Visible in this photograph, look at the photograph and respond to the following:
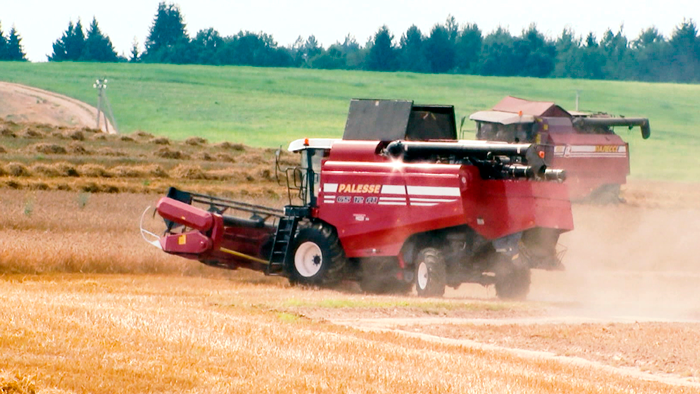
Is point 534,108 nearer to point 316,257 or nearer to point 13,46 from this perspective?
point 316,257

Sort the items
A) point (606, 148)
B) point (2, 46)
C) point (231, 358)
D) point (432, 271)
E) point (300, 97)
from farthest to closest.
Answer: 1. point (2, 46)
2. point (300, 97)
3. point (606, 148)
4. point (432, 271)
5. point (231, 358)

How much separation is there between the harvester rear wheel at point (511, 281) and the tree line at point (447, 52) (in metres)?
90.3

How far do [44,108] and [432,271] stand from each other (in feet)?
185

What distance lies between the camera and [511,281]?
19734 millimetres

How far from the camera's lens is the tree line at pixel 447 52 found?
10856 centimetres

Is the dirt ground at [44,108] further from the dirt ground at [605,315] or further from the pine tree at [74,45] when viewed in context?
the pine tree at [74,45]

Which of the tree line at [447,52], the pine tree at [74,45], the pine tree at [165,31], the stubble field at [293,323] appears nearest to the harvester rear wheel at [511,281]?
the stubble field at [293,323]

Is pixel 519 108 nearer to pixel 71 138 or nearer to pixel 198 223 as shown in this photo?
pixel 71 138

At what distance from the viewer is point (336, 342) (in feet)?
38.6

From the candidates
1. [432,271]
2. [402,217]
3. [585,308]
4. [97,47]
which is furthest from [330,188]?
[97,47]

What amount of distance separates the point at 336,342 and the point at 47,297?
17.0 feet

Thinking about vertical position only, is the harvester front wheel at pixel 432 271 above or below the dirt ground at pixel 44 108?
below

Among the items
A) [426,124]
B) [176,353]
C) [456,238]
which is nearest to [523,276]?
[456,238]

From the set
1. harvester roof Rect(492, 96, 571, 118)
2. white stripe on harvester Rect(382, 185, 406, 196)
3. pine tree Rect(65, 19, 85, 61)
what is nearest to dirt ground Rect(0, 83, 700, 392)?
white stripe on harvester Rect(382, 185, 406, 196)
